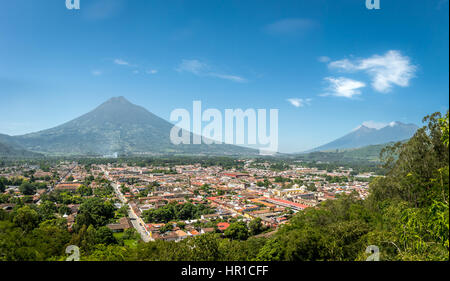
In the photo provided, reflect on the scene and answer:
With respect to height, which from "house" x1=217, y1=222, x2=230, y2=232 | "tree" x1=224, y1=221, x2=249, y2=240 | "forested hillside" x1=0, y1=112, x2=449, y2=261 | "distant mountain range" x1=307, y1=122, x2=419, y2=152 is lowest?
"house" x1=217, y1=222, x2=230, y2=232

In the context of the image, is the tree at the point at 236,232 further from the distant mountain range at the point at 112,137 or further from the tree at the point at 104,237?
the distant mountain range at the point at 112,137

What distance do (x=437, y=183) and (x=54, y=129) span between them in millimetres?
97095

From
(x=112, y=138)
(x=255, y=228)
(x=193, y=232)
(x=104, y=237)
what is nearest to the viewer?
(x=104, y=237)

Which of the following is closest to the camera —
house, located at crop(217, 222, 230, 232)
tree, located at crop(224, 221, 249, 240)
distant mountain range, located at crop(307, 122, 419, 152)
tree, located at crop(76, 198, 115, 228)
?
tree, located at crop(224, 221, 249, 240)

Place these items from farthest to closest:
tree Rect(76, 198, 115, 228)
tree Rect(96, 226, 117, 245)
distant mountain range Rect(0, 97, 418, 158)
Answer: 1. distant mountain range Rect(0, 97, 418, 158)
2. tree Rect(76, 198, 115, 228)
3. tree Rect(96, 226, 117, 245)

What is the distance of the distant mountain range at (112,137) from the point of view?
2753 inches

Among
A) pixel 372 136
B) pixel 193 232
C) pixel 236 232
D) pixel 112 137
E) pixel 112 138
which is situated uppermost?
pixel 372 136

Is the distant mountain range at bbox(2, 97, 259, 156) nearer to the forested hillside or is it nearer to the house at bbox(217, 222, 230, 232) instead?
the house at bbox(217, 222, 230, 232)

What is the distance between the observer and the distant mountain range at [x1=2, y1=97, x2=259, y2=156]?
2753 inches

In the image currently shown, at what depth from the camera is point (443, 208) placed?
1514 mm

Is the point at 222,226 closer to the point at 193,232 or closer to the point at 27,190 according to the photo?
the point at 193,232

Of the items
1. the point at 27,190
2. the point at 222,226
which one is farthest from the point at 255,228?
the point at 27,190

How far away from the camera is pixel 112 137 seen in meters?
80.9

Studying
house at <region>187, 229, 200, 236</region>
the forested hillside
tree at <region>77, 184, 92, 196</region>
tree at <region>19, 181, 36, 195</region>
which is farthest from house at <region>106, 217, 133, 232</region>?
tree at <region>19, 181, 36, 195</region>
